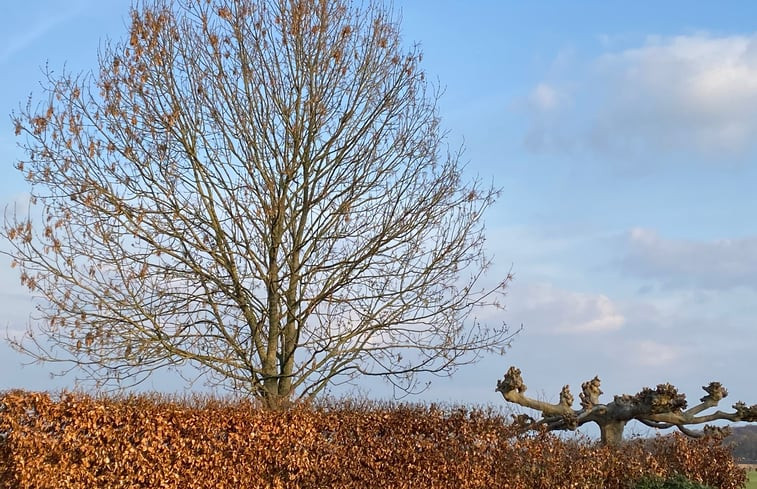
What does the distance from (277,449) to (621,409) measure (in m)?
5.61

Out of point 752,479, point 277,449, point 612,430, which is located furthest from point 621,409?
point 277,449

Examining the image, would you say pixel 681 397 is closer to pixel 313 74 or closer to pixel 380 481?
pixel 380 481

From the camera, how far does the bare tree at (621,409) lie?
1207cm

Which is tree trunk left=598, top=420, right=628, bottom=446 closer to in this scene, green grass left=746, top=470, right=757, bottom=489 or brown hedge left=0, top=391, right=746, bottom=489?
brown hedge left=0, top=391, right=746, bottom=489

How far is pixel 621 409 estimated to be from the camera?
40.0 ft

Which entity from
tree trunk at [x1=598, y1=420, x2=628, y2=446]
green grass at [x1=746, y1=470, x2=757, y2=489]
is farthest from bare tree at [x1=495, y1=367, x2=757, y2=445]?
green grass at [x1=746, y1=470, x2=757, y2=489]

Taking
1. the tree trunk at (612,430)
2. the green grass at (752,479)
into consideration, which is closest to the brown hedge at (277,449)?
the tree trunk at (612,430)

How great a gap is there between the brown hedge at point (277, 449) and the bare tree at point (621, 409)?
156 centimetres

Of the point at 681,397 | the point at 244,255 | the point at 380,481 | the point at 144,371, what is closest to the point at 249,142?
the point at 244,255

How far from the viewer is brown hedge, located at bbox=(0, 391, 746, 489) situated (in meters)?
9.26

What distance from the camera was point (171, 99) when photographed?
39.6 ft

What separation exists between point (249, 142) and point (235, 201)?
940 mm

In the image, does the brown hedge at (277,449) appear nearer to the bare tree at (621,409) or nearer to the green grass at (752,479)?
the bare tree at (621,409)

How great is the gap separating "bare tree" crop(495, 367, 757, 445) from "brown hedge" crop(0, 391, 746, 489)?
1562 mm
